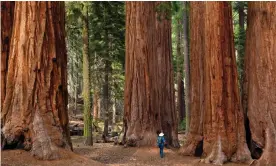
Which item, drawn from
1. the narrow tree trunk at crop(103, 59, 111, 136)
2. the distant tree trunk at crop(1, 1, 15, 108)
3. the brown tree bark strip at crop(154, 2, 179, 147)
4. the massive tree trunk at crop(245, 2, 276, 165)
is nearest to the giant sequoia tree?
the brown tree bark strip at crop(154, 2, 179, 147)

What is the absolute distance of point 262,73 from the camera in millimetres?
10898

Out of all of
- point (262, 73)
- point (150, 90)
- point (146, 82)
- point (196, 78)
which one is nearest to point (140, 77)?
point (146, 82)

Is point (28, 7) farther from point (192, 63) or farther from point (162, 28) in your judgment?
point (162, 28)

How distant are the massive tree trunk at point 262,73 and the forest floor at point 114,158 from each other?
60.8 inches

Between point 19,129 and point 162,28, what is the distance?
8920 mm

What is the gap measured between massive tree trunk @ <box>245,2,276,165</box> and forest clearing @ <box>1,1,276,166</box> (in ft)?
0.10

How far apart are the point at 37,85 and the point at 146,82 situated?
6332 millimetres

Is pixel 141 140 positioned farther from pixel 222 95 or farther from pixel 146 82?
pixel 222 95

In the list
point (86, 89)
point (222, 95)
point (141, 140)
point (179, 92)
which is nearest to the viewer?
point (222, 95)

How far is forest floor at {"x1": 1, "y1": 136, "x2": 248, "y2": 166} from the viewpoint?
7.54 meters

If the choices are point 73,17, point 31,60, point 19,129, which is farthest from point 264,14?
point 73,17

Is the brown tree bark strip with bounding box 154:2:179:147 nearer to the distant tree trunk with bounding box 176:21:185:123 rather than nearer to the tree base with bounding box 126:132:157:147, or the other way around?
the tree base with bounding box 126:132:157:147

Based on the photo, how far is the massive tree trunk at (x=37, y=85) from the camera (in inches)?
317

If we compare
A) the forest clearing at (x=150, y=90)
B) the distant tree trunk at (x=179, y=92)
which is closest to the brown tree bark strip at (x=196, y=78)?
the forest clearing at (x=150, y=90)
